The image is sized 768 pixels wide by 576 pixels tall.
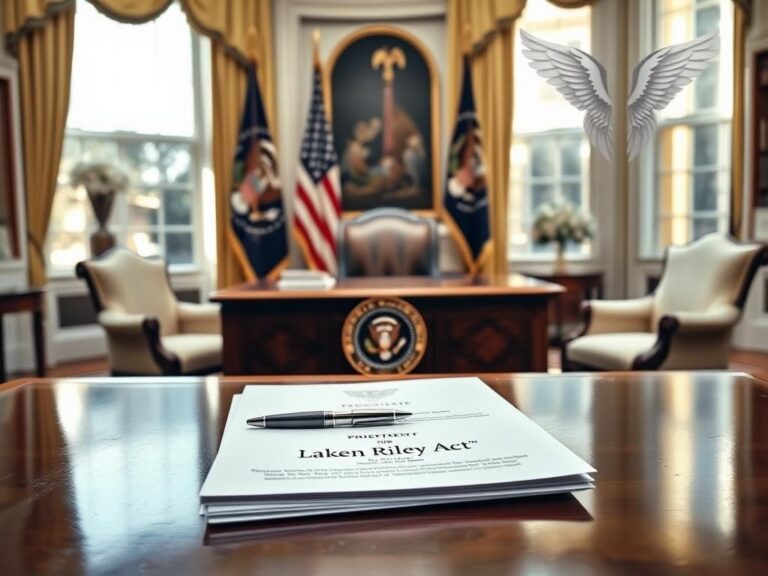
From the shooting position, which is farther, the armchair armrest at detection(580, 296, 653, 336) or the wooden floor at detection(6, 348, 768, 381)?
the wooden floor at detection(6, 348, 768, 381)

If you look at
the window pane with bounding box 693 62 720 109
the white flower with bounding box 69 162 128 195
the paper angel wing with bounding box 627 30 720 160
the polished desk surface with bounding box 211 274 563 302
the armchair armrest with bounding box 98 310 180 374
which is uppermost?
the window pane with bounding box 693 62 720 109

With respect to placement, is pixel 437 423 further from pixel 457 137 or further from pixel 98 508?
pixel 457 137

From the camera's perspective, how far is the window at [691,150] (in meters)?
4.82

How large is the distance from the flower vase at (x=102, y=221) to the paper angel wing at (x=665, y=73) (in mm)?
4197

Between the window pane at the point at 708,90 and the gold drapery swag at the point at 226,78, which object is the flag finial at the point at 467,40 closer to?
the gold drapery swag at the point at 226,78

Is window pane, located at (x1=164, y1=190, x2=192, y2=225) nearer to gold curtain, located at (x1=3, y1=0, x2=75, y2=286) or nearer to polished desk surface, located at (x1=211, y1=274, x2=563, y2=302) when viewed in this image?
gold curtain, located at (x1=3, y1=0, x2=75, y2=286)

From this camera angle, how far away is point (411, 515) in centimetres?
51

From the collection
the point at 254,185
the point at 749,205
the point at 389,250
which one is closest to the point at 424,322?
the point at 389,250

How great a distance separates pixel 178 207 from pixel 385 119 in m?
1.79

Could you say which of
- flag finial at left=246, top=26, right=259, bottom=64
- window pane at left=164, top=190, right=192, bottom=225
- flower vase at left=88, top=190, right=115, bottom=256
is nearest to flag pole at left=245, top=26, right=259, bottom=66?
flag finial at left=246, top=26, right=259, bottom=64

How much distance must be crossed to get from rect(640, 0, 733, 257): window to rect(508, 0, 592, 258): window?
0.52 metres

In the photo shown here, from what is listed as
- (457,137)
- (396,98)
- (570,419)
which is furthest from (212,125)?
(570,419)

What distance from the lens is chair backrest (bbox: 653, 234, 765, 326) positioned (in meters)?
2.79

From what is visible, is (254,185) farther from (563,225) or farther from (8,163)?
(563,225)
